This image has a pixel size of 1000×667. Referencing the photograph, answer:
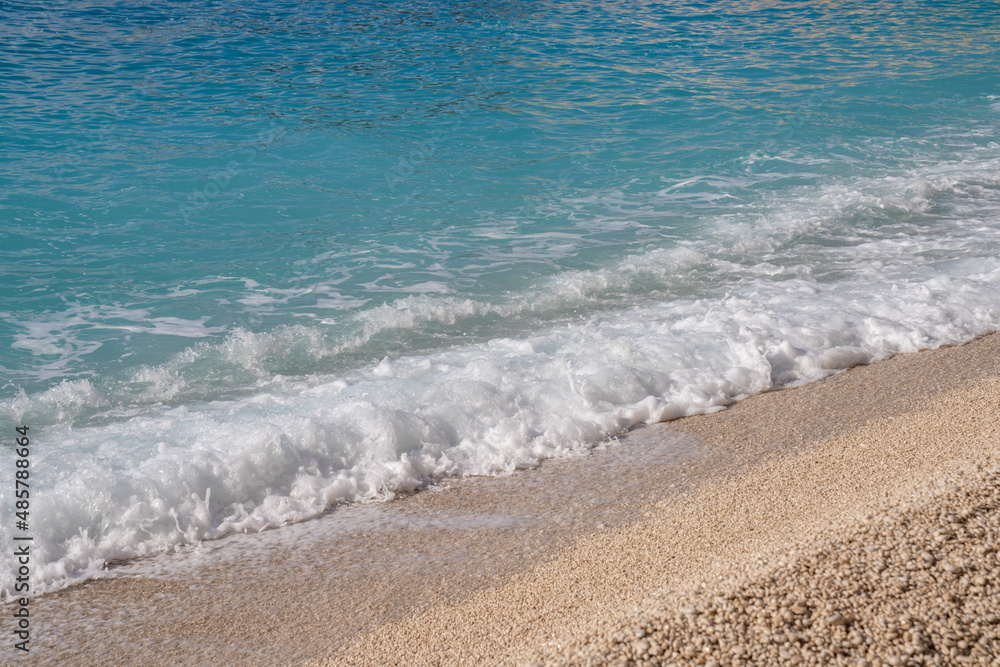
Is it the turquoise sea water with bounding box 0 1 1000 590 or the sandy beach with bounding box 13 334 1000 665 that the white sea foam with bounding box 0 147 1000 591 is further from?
the sandy beach with bounding box 13 334 1000 665

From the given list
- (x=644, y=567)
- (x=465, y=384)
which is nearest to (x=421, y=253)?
(x=465, y=384)

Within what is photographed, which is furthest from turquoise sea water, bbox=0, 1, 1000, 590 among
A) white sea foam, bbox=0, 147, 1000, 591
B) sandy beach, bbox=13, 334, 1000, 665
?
sandy beach, bbox=13, 334, 1000, 665

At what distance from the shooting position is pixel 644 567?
274 centimetres

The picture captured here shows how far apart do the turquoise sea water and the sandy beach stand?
1.01 feet

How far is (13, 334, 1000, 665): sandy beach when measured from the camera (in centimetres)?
222

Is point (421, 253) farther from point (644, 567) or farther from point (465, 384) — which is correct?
point (644, 567)

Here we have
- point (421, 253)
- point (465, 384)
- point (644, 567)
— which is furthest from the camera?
point (421, 253)

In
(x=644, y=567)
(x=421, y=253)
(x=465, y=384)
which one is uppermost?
(x=644, y=567)

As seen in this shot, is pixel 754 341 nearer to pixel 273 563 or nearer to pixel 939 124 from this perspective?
pixel 273 563

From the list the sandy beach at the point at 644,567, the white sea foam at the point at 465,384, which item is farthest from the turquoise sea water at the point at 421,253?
the sandy beach at the point at 644,567

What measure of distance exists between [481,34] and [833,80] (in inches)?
307

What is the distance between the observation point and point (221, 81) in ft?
41.6

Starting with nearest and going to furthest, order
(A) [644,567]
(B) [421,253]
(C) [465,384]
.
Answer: (A) [644,567]
(C) [465,384]
(B) [421,253]

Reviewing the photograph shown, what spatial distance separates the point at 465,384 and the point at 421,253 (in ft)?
9.46
